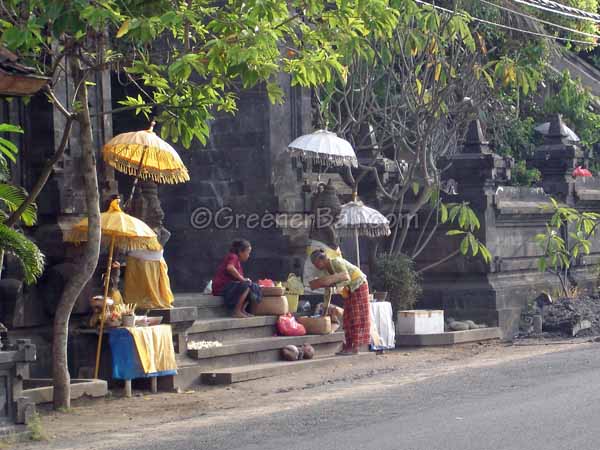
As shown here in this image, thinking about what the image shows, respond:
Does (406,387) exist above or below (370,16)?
below

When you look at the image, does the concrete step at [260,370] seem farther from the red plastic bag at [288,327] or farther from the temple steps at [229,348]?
the red plastic bag at [288,327]

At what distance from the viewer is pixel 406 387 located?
501 inches

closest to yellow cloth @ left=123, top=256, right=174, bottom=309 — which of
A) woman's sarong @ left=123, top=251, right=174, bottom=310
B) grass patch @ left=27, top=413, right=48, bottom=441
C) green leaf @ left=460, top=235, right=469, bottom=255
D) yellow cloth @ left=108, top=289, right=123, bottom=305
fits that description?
woman's sarong @ left=123, top=251, right=174, bottom=310

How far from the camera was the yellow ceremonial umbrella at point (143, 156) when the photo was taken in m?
13.3

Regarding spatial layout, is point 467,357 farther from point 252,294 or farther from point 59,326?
point 59,326

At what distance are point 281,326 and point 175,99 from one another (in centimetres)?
456

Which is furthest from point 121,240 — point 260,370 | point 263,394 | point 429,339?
point 429,339

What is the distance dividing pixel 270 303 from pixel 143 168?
2989 millimetres

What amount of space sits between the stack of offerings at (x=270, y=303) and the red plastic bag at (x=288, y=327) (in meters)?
0.12

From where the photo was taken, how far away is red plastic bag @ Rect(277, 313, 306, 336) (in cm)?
1547

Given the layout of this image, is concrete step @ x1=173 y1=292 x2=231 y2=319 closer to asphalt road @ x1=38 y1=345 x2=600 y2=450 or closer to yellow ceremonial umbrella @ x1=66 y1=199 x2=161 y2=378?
yellow ceremonial umbrella @ x1=66 y1=199 x2=161 y2=378

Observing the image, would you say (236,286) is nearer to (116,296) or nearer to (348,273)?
(348,273)

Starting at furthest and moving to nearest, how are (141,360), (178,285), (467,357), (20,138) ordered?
1. (178,285)
2. (467,357)
3. (20,138)
4. (141,360)

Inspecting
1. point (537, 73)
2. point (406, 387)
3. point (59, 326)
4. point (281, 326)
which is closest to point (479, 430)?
point (406, 387)
